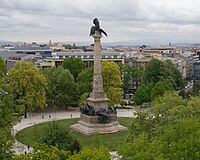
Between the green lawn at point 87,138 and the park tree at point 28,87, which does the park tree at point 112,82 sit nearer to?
the park tree at point 28,87

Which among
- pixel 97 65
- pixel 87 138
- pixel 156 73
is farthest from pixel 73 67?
pixel 87 138

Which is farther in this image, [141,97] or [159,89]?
[141,97]

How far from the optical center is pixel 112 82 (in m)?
73.1

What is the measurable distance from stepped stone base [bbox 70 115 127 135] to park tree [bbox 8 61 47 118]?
12597mm

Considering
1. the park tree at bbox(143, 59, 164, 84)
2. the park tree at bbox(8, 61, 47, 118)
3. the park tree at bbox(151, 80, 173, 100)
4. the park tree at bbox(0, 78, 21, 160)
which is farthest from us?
the park tree at bbox(143, 59, 164, 84)

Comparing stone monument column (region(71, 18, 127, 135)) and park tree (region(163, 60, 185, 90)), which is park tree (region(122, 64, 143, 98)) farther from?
stone monument column (region(71, 18, 127, 135))

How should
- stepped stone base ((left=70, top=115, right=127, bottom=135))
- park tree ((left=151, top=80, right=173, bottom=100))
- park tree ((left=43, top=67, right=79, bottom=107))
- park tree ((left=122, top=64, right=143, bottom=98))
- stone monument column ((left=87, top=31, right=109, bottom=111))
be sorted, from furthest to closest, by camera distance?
park tree ((left=122, top=64, right=143, bottom=98)) → park tree ((left=151, top=80, right=173, bottom=100)) → park tree ((left=43, top=67, right=79, bottom=107)) → stone monument column ((left=87, top=31, right=109, bottom=111)) → stepped stone base ((left=70, top=115, right=127, bottom=135))

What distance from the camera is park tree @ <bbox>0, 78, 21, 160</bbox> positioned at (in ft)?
100

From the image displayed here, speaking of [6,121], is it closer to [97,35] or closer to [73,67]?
[97,35]

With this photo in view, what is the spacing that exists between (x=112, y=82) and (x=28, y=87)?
15376mm

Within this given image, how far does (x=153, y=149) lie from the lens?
24.4 meters

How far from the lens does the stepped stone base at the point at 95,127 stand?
2119 inches

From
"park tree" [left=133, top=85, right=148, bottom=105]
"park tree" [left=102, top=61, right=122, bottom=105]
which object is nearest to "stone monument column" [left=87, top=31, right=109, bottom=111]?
"park tree" [left=102, top=61, right=122, bottom=105]

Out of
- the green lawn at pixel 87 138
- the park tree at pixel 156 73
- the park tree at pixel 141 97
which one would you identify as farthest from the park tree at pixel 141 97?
the green lawn at pixel 87 138
